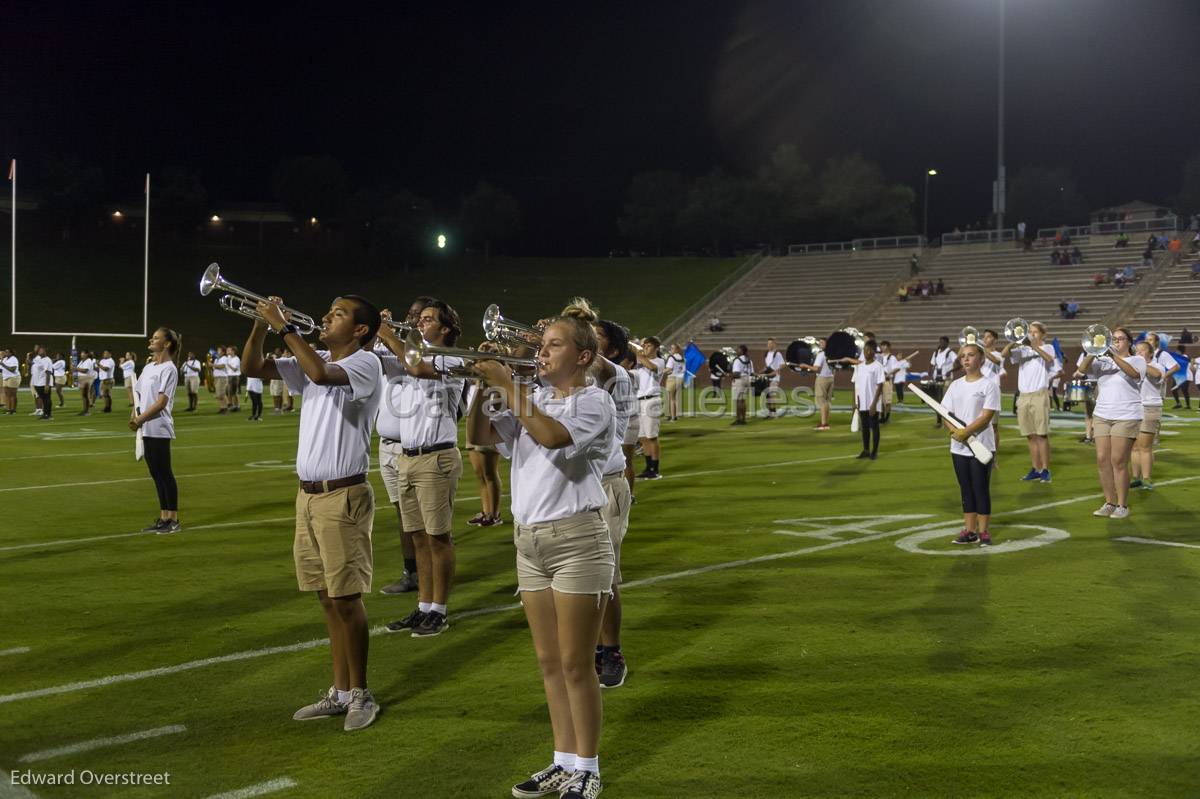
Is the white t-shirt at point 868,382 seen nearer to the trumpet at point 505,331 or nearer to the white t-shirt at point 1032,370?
the white t-shirt at point 1032,370

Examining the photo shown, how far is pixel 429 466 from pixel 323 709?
1.80 metres

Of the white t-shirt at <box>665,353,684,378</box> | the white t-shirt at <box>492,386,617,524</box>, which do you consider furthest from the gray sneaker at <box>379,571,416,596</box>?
the white t-shirt at <box>665,353,684,378</box>

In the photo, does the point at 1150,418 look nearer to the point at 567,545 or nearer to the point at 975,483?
the point at 975,483

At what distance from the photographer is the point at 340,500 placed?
15.1 ft

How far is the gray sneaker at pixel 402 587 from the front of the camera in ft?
23.5

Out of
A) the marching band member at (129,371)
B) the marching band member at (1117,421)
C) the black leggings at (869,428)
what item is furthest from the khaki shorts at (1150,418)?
the marching band member at (129,371)

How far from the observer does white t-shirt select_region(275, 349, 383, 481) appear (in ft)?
15.3

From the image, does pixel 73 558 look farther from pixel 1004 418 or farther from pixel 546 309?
pixel 546 309

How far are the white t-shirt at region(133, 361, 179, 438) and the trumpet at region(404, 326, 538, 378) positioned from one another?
20.0 feet

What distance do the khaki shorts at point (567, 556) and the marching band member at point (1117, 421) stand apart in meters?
7.52

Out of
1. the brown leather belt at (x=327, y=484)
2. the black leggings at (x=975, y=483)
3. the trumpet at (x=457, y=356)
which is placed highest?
the trumpet at (x=457, y=356)

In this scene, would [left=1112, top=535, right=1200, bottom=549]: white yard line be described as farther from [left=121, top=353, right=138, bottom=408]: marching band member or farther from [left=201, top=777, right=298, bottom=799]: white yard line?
[left=121, top=353, right=138, bottom=408]: marching band member

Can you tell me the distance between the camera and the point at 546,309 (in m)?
54.9

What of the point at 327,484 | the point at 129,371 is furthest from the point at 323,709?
the point at 129,371
